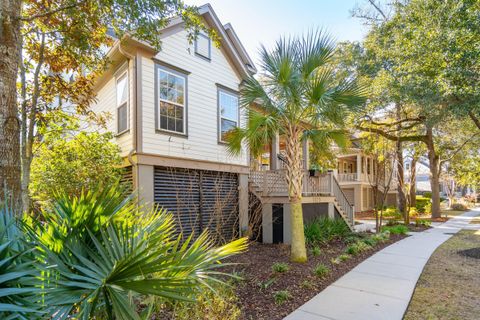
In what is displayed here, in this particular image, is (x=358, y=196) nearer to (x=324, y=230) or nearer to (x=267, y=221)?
(x=324, y=230)

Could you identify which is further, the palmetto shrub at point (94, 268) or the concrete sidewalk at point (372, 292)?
the concrete sidewalk at point (372, 292)

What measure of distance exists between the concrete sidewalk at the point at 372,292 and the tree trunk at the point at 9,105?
4.05 m

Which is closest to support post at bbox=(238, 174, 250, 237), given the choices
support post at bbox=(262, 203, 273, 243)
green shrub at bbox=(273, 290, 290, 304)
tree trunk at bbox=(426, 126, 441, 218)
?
support post at bbox=(262, 203, 273, 243)

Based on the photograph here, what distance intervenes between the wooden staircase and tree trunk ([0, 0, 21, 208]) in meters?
7.68

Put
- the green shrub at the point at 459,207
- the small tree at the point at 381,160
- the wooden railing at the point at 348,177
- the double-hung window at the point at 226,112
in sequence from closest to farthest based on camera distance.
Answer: the double-hung window at the point at 226,112 < the small tree at the point at 381,160 < the wooden railing at the point at 348,177 < the green shrub at the point at 459,207

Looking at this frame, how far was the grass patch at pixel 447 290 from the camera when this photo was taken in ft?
14.0

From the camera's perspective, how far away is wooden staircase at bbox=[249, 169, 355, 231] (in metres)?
10.3

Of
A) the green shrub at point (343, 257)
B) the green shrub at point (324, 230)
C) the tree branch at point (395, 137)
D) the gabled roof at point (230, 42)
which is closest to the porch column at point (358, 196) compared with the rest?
the tree branch at point (395, 137)

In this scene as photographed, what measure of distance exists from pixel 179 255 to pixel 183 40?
7.83m

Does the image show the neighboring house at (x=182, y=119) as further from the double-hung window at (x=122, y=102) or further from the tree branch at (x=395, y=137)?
the tree branch at (x=395, y=137)

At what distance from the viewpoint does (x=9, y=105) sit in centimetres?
354

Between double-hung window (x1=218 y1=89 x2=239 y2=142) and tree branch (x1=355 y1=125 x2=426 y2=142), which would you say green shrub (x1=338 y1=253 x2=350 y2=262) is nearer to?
double-hung window (x1=218 y1=89 x2=239 y2=142)

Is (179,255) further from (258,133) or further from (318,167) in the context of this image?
(318,167)

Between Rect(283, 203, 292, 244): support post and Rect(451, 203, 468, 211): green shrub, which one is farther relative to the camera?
Rect(451, 203, 468, 211): green shrub
